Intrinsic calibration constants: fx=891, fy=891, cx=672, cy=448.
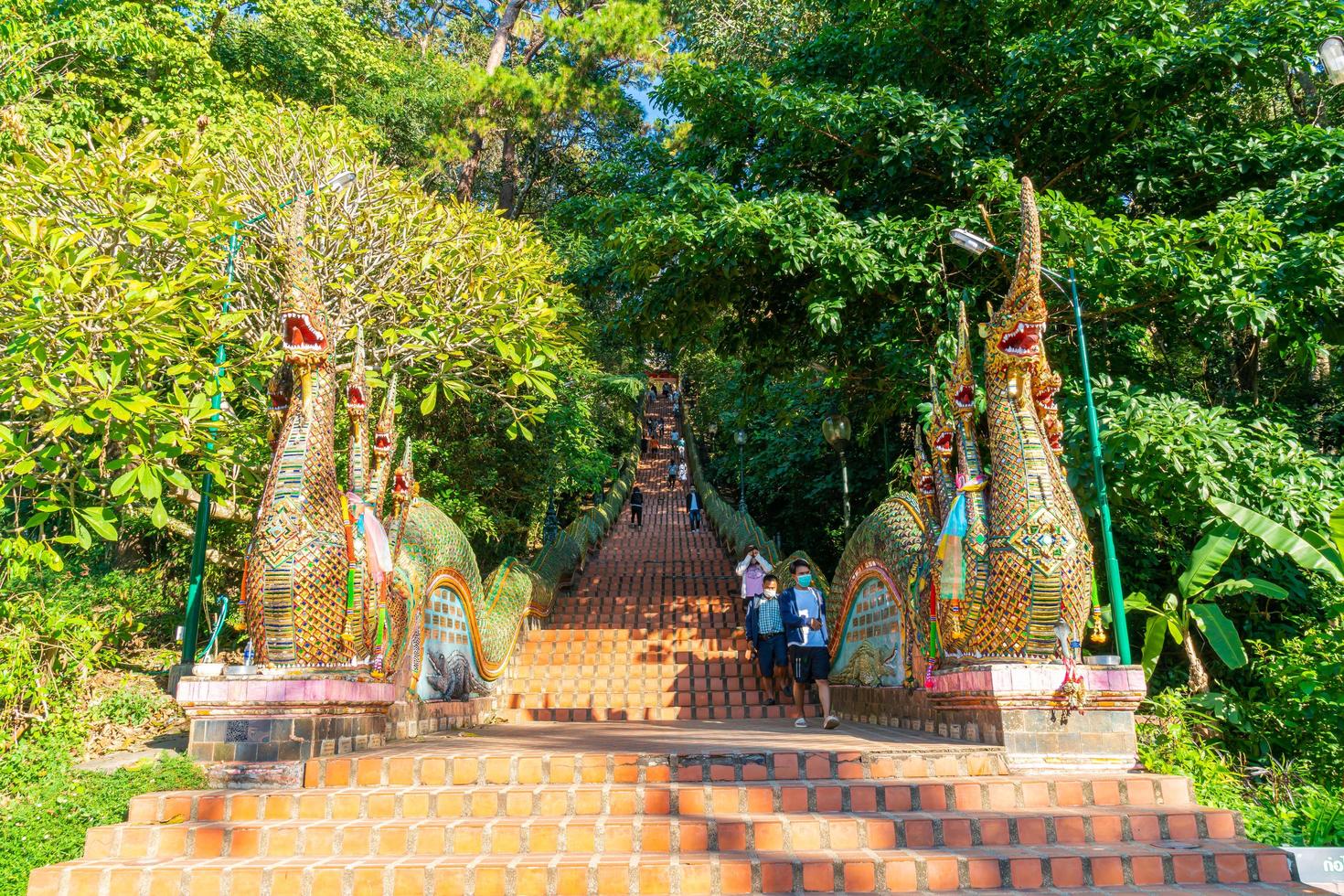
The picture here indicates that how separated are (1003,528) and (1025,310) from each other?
60.8 inches

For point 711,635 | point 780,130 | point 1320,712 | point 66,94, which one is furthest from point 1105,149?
point 66,94

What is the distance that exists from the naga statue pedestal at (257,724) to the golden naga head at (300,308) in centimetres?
222

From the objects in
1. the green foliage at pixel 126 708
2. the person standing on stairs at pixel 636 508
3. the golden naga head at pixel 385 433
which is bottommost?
the green foliage at pixel 126 708

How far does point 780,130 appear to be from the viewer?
34.8 ft

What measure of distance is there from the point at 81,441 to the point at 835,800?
7.48m

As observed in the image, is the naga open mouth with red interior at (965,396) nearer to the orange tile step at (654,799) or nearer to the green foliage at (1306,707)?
the orange tile step at (654,799)

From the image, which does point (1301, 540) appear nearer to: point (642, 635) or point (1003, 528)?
point (1003, 528)

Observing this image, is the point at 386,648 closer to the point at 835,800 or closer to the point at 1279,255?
the point at 835,800

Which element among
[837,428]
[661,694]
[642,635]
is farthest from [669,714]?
[837,428]

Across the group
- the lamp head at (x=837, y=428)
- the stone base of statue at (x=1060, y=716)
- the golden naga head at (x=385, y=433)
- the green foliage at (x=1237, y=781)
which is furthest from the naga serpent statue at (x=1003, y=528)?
the lamp head at (x=837, y=428)

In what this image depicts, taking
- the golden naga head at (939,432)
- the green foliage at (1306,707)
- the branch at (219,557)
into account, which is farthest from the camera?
the branch at (219,557)

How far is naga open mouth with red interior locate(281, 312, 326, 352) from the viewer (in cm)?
625

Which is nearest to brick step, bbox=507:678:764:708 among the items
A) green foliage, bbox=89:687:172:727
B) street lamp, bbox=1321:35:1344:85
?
green foliage, bbox=89:687:172:727

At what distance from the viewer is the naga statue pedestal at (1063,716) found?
5.71 meters
